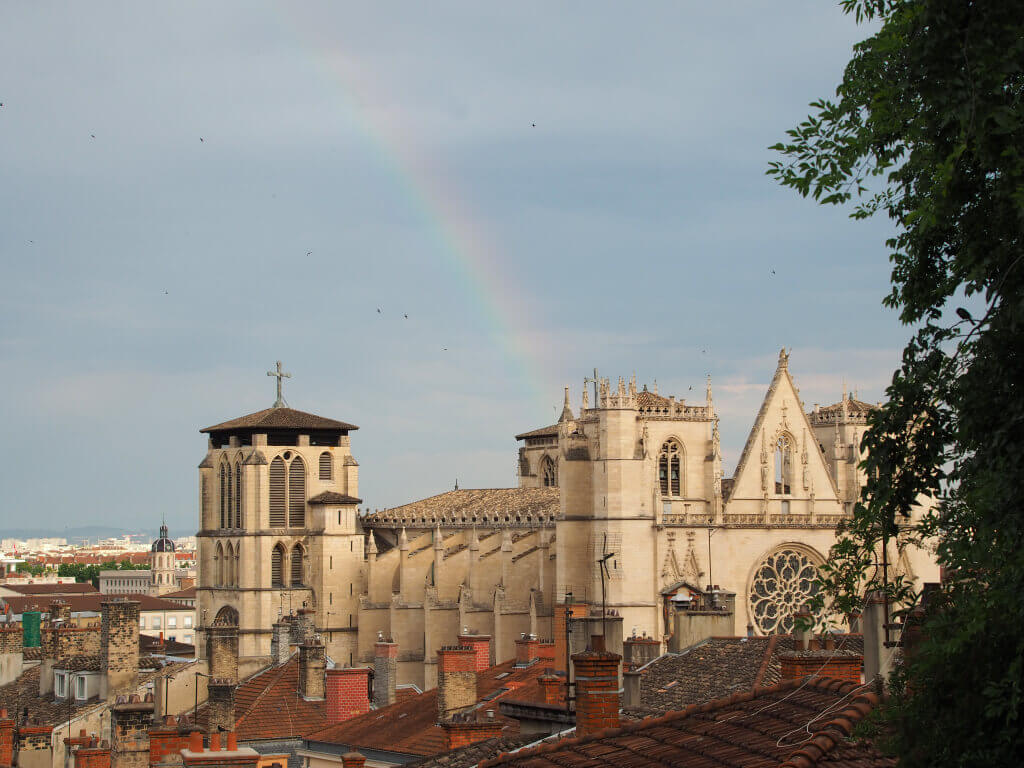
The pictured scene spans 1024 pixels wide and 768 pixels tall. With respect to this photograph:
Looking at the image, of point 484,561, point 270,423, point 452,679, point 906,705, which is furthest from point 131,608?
point 906,705

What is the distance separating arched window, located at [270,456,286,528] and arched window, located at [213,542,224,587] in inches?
140

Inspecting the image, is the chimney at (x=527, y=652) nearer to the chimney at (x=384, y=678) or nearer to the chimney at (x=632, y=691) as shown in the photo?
the chimney at (x=384, y=678)

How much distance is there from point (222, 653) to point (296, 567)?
2867cm

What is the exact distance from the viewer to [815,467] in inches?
2552

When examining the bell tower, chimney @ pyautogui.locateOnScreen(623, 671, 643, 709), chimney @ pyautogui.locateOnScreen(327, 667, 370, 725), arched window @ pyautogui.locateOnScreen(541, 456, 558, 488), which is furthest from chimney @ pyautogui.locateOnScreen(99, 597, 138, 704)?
arched window @ pyautogui.locateOnScreen(541, 456, 558, 488)

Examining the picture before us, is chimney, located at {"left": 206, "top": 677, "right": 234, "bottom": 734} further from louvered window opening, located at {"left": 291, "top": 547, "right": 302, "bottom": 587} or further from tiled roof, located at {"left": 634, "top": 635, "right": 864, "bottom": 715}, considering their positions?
louvered window opening, located at {"left": 291, "top": 547, "right": 302, "bottom": 587}

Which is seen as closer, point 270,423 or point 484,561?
point 484,561

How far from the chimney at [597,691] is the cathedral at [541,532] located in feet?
92.6

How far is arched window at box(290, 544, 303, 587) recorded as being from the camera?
78312 millimetres

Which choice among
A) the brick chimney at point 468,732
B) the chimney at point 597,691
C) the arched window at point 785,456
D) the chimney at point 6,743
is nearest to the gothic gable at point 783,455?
the arched window at point 785,456

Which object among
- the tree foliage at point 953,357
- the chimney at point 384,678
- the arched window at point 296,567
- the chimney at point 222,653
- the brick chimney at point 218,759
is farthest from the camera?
the arched window at point 296,567

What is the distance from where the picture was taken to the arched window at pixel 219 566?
80.7m

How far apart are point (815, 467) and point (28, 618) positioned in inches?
1365

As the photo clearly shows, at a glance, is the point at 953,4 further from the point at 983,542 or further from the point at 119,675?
the point at 119,675
